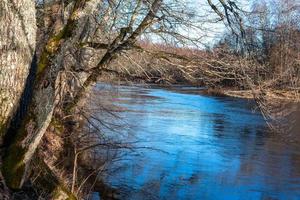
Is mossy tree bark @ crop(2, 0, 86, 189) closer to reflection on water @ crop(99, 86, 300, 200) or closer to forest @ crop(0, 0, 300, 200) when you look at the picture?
forest @ crop(0, 0, 300, 200)

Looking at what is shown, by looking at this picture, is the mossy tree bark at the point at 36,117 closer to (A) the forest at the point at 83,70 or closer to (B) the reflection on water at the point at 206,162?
(A) the forest at the point at 83,70

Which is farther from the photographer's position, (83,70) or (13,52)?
(83,70)

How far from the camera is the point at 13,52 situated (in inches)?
217

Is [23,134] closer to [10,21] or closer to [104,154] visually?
[10,21]

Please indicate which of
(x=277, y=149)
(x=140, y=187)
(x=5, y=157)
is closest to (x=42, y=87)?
(x=5, y=157)

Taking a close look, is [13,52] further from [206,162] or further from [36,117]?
[206,162]

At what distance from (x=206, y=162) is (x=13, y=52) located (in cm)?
906

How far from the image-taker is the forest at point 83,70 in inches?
220

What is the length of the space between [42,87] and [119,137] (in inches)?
Result: 346

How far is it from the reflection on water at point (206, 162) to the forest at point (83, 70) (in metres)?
1.32

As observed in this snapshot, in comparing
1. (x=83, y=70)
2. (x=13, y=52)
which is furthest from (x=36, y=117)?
(x=83, y=70)

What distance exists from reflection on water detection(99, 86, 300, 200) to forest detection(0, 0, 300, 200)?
1.32m

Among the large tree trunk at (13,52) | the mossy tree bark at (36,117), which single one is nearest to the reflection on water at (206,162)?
the mossy tree bark at (36,117)

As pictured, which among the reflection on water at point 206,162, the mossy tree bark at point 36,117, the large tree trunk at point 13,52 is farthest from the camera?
the reflection on water at point 206,162
